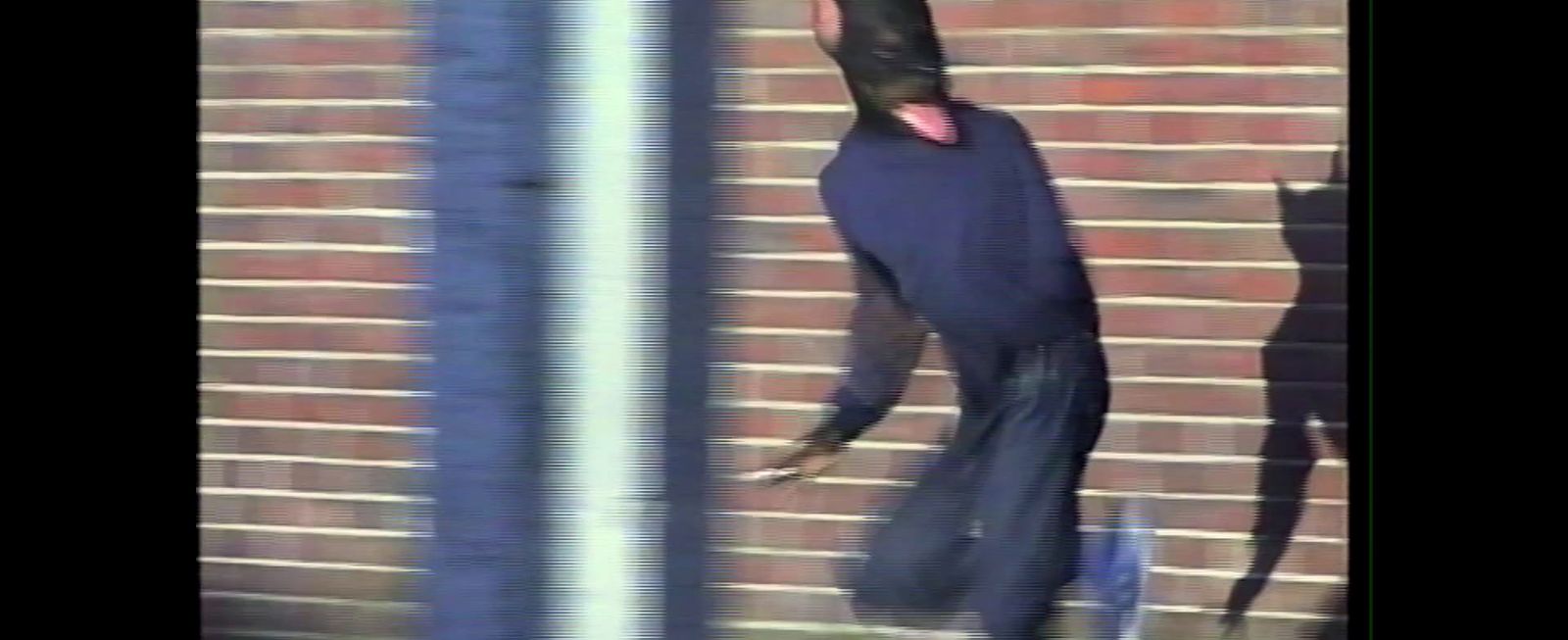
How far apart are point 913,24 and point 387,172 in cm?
49

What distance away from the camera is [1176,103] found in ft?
4.39

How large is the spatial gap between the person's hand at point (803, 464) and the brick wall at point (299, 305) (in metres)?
0.33

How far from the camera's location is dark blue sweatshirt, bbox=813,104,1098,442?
41.7 inches

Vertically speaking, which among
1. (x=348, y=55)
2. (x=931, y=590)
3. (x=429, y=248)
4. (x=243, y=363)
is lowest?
(x=931, y=590)

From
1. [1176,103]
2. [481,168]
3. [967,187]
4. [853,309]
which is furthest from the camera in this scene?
[1176,103]

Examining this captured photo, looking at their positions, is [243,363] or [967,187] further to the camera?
[243,363]

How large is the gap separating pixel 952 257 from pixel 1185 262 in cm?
38

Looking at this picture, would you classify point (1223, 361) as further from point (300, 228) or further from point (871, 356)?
point (300, 228)

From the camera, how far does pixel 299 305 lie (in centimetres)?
144

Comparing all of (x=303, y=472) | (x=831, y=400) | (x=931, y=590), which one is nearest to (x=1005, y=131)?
(x=831, y=400)

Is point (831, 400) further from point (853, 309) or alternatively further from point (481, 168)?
point (481, 168)

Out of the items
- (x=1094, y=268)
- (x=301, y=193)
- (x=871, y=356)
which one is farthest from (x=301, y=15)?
(x=1094, y=268)

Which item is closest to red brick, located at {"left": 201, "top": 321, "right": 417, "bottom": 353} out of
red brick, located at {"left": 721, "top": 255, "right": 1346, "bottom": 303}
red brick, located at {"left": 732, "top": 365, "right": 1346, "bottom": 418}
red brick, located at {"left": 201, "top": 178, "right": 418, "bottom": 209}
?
red brick, located at {"left": 201, "top": 178, "right": 418, "bottom": 209}

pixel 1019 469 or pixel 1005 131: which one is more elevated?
pixel 1005 131
